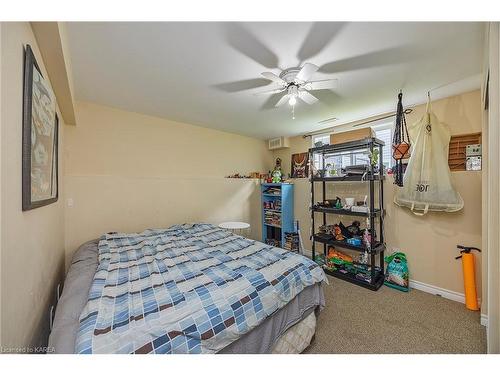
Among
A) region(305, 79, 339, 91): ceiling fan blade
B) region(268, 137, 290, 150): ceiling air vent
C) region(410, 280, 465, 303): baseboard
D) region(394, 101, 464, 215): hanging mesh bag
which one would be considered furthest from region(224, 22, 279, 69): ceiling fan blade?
region(410, 280, 465, 303): baseboard

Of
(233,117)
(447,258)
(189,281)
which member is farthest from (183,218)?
(447,258)

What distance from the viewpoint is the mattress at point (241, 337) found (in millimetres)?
843

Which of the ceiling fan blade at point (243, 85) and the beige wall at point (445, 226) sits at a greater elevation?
the ceiling fan blade at point (243, 85)

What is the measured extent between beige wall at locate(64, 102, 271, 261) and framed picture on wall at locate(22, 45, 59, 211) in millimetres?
1204

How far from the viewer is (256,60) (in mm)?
1508

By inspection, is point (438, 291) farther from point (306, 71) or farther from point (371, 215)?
point (306, 71)

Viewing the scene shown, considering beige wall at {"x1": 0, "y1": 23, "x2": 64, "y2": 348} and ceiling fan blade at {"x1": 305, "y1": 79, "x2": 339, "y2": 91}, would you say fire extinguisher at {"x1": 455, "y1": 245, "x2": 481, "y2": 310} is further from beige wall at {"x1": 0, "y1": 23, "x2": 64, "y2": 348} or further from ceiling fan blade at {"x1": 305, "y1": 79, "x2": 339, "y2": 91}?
beige wall at {"x1": 0, "y1": 23, "x2": 64, "y2": 348}

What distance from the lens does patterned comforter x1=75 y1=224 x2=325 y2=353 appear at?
2.73ft

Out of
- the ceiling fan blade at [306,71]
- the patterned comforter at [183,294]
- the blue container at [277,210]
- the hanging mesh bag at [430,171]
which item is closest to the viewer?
the patterned comforter at [183,294]

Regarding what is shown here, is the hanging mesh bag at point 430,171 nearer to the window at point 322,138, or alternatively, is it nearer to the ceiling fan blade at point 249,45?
the window at point 322,138

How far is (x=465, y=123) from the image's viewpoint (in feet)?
6.72

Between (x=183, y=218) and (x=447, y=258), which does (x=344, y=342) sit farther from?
(x=183, y=218)

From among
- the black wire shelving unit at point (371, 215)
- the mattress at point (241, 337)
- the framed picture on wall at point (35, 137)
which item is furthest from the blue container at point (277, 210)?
the framed picture on wall at point (35, 137)

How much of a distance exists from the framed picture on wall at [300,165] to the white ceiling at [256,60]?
1.33m
